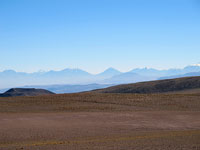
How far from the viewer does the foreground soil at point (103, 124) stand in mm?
13820

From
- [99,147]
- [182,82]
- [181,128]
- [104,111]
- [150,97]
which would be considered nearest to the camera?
[99,147]

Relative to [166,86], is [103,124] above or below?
below

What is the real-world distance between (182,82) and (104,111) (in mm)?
52112

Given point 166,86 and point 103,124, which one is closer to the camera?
point 103,124

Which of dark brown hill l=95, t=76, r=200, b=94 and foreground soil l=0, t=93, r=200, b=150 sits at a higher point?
dark brown hill l=95, t=76, r=200, b=94

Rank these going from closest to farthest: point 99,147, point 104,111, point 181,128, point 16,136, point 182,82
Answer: point 99,147, point 16,136, point 181,128, point 104,111, point 182,82

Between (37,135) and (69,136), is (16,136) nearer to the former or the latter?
(37,135)

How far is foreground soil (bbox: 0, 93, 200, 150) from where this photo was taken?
45.3 ft

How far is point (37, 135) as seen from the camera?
18234mm

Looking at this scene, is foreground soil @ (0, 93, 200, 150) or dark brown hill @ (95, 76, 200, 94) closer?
foreground soil @ (0, 93, 200, 150)

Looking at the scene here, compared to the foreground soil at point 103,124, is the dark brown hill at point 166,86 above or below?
above

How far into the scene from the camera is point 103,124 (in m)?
22.7

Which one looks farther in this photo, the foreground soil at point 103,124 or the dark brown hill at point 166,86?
the dark brown hill at point 166,86

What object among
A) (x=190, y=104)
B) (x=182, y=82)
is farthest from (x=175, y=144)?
(x=182, y=82)
